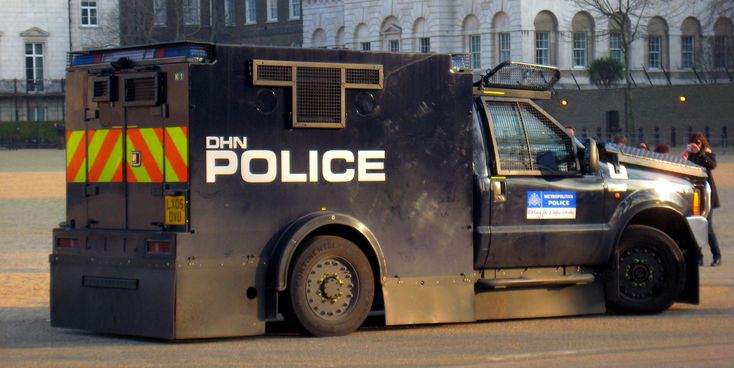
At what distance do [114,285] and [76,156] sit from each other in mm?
1286

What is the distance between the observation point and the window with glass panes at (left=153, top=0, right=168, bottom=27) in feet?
299

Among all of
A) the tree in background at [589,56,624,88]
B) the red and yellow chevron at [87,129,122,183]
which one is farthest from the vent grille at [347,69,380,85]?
the tree in background at [589,56,624,88]

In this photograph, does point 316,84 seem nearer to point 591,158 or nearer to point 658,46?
point 591,158

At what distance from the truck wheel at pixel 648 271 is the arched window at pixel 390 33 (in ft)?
241

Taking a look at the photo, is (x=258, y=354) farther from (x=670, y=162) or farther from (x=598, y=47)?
Result: (x=598, y=47)

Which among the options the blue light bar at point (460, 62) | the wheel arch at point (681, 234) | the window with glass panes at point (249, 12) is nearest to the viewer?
the blue light bar at point (460, 62)

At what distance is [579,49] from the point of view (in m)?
80.9

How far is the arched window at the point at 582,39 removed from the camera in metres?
80.5

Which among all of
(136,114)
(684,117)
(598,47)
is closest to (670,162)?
(136,114)

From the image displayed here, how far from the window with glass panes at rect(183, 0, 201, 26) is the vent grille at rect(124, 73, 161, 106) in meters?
85.4

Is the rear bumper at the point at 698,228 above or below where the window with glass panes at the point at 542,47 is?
below

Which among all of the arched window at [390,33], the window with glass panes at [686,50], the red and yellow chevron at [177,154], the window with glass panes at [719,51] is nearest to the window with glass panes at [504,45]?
the arched window at [390,33]

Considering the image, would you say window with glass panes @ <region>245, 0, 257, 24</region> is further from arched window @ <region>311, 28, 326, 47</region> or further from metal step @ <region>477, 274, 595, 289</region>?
metal step @ <region>477, 274, 595, 289</region>

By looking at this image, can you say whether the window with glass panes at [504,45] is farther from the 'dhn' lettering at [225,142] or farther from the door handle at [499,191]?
the 'dhn' lettering at [225,142]
